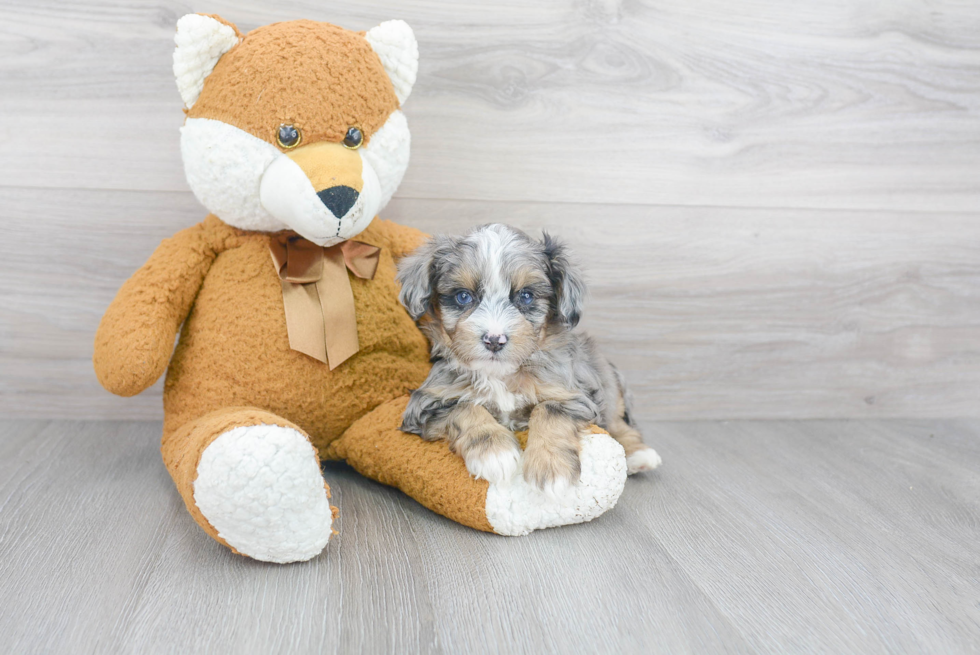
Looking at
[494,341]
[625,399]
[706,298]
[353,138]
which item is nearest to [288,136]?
[353,138]

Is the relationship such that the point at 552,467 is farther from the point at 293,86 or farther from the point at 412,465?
the point at 293,86

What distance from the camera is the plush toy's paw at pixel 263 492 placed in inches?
50.3

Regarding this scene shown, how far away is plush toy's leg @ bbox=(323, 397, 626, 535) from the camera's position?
4.94 ft

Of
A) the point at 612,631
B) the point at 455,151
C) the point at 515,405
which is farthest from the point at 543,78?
the point at 612,631

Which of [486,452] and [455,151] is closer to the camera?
[486,452]

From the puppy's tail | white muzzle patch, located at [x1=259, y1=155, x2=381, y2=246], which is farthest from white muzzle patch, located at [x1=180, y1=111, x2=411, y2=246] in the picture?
the puppy's tail

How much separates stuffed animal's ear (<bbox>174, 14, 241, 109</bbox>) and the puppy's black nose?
0.87m

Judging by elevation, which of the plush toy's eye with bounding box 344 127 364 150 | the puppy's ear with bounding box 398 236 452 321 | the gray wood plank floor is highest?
the plush toy's eye with bounding box 344 127 364 150

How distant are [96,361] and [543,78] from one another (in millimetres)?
1467

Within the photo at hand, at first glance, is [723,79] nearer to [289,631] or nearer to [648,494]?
[648,494]

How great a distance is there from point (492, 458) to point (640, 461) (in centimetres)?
60

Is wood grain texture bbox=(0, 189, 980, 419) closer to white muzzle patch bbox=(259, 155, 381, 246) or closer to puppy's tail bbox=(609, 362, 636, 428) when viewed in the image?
puppy's tail bbox=(609, 362, 636, 428)

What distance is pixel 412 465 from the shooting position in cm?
162

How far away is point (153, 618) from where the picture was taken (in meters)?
1.21
